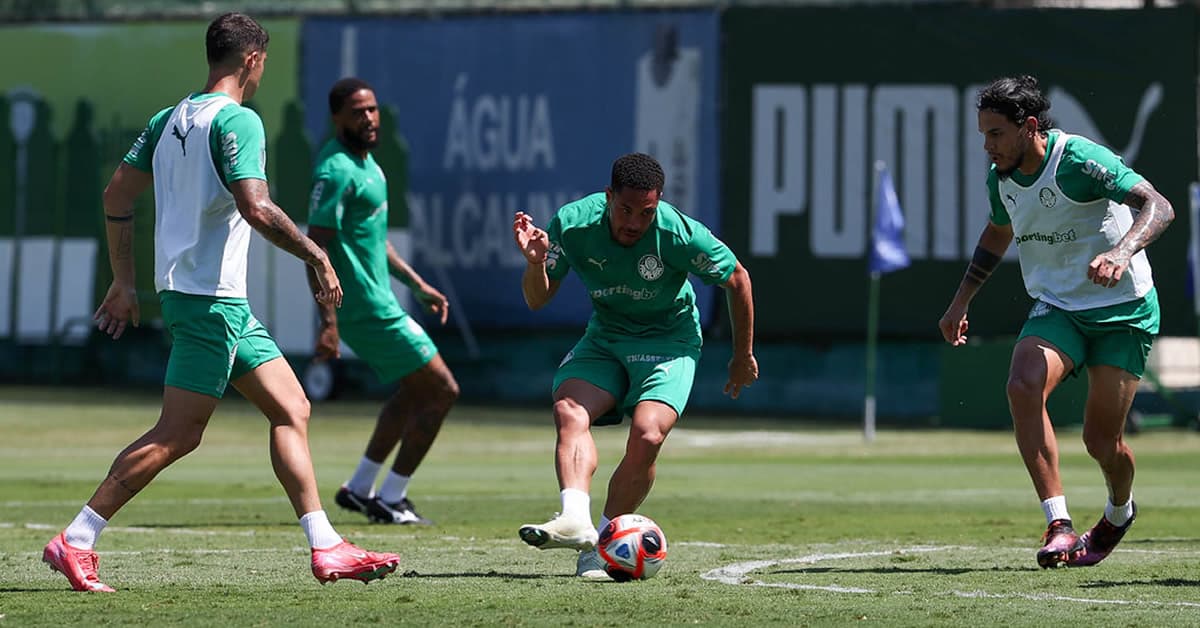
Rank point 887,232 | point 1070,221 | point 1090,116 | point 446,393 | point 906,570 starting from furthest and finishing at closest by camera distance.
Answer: point 1090,116 → point 887,232 → point 446,393 → point 1070,221 → point 906,570

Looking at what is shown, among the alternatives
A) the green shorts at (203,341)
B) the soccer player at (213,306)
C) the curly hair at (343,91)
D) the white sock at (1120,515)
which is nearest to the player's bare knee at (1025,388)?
the white sock at (1120,515)

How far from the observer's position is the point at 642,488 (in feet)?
30.1

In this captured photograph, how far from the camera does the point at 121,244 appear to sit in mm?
8828

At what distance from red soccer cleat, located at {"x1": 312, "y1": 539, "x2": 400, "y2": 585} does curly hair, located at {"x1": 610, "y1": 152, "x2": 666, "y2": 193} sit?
1.92m

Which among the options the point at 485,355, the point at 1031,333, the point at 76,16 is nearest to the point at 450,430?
the point at 485,355

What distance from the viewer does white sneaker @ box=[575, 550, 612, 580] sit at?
904 centimetres

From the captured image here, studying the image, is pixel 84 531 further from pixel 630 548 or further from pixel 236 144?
pixel 630 548

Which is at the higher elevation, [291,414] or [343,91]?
[343,91]

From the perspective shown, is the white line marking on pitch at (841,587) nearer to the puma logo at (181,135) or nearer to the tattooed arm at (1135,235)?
the tattooed arm at (1135,235)

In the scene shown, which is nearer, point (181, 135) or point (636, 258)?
point (181, 135)

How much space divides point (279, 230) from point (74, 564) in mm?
1532

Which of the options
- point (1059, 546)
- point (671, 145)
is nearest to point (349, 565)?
point (1059, 546)

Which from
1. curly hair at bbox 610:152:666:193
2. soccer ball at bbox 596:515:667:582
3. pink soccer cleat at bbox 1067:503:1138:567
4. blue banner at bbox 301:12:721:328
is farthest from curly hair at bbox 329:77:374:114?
blue banner at bbox 301:12:721:328

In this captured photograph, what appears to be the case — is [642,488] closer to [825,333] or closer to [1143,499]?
[1143,499]
